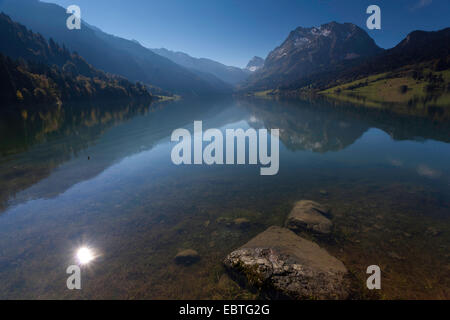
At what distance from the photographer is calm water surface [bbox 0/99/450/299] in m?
10.9

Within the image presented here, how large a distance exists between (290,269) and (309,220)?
A: 5.69 m

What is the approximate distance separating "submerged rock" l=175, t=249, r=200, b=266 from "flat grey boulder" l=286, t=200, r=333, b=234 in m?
6.95

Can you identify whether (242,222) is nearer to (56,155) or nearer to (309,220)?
(309,220)

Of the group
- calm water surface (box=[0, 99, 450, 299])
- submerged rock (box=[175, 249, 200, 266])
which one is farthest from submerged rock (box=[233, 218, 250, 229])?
submerged rock (box=[175, 249, 200, 266])

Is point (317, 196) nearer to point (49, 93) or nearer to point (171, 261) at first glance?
point (171, 261)

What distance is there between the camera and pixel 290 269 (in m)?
10.0

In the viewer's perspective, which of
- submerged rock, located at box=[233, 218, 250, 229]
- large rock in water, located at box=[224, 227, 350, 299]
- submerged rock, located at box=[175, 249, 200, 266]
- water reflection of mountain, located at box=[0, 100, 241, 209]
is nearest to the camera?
large rock in water, located at box=[224, 227, 350, 299]

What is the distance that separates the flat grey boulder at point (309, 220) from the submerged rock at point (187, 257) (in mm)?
6950

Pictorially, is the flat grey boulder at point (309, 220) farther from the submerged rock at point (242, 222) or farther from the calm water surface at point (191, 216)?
the submerged rock at point (242, 222)

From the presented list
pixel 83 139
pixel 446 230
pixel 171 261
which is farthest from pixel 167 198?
pixel 83 139

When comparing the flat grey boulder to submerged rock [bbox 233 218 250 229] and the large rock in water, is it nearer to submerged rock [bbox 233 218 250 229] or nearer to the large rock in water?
the large rock in water

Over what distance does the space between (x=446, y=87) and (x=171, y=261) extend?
11212 inches

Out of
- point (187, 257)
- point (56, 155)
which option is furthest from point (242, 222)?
point (56, 155)
